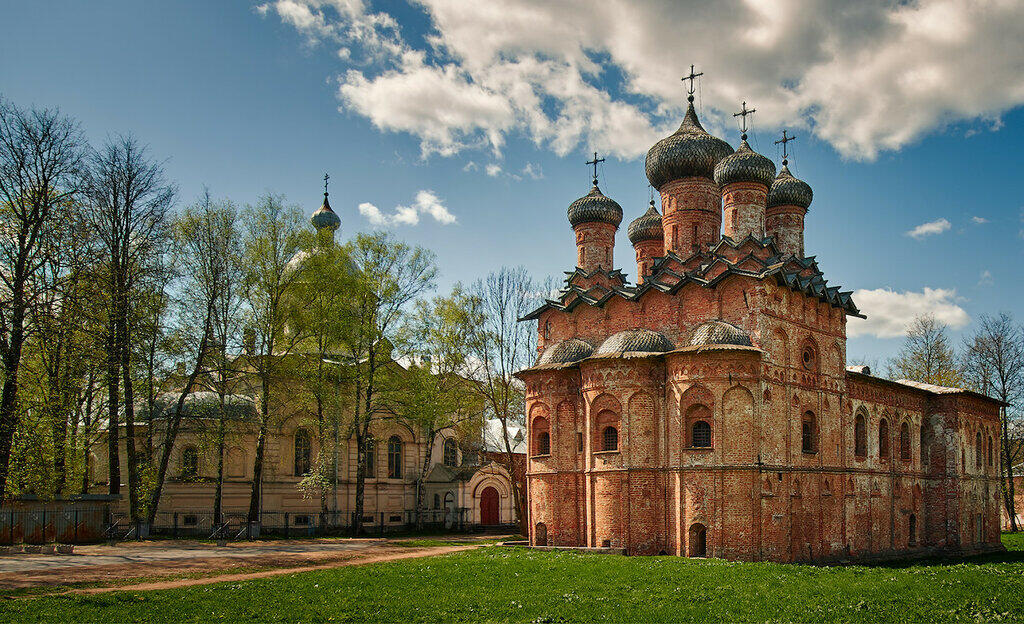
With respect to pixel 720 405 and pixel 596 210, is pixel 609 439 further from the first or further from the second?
pixel 596 210

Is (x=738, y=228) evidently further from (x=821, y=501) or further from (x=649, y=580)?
(x=649, y=580)

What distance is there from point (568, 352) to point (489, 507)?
12.2 metres

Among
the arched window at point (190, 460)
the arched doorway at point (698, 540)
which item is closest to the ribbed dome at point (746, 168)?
the arched doorway at point (698, 540)

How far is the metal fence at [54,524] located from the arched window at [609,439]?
14.6 metres

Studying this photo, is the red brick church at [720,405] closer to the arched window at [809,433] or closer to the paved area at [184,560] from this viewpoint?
the arched window at [809,433]

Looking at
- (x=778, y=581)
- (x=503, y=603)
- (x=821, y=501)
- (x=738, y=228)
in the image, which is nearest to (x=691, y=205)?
(x=738, y=228)

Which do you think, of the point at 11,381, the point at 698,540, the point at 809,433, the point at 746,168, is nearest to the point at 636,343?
the point at 698,540

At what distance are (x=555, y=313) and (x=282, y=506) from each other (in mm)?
13125

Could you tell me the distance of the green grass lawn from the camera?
12758mm

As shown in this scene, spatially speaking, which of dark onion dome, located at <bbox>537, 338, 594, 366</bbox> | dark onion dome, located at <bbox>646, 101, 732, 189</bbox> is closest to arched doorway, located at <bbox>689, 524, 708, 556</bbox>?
dark onion dome, located at <bbox>537, 338, 594, 366</bbox>

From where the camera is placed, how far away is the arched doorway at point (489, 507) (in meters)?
35.8

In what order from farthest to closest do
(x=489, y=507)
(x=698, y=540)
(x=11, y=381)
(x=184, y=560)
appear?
1. (x=489, y=507)
2. (x=698, y=540)
3. (x=184, y=560)
4. (x=11, y=381)

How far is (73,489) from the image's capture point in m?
24.7

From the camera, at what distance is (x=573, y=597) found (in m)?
14.4
